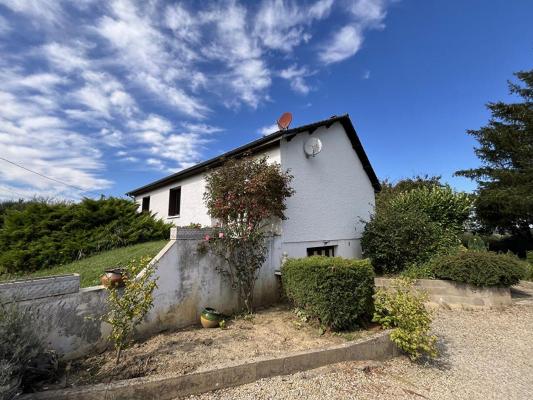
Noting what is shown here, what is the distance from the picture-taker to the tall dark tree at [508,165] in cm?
1478

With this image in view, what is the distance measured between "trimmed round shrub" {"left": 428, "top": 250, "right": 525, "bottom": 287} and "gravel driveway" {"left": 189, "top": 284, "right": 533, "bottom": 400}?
164 centimetres

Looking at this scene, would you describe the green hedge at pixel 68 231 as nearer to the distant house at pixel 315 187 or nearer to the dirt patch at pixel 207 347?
the distant house at pixel 315 187

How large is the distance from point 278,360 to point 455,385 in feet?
8.93

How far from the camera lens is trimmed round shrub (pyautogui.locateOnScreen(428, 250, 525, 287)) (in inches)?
289

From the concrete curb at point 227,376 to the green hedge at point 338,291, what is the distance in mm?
589

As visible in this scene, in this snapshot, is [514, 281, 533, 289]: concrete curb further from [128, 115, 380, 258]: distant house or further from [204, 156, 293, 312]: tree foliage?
[204, 156, 293, 312]: tree foliage

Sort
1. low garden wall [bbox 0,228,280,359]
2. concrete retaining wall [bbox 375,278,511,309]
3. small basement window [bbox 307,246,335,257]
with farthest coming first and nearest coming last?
small basement window [bbox 307,246,335,257] → concrete retaining wall [bbox 375,278,511,309] → low garden wall [bbox 0,228,280,359]

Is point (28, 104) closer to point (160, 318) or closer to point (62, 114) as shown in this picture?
point (62, 114)

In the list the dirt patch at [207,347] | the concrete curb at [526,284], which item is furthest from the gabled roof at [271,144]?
the concrete curb at [526,284]

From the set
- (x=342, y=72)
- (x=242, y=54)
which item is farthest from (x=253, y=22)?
(x=342, y=72)

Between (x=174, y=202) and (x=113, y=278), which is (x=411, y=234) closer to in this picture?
(x=113, y=278)

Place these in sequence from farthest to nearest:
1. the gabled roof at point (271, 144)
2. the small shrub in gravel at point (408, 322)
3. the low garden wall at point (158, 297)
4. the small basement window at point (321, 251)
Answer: the small basement window at point (321, 251) < the gabled roof at point (271, 144) < the small shrub in gravel at point (408, 322) < the low garden wall at point (158, 297)

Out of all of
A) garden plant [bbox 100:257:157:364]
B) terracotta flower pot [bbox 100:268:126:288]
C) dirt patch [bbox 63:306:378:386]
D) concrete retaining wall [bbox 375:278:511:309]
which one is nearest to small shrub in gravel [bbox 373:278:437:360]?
dirt patch [bbox 63:306:378:386]

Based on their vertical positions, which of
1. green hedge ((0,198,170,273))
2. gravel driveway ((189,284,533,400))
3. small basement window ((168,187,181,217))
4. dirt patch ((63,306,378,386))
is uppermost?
small basement window ((168,187,181,217))
